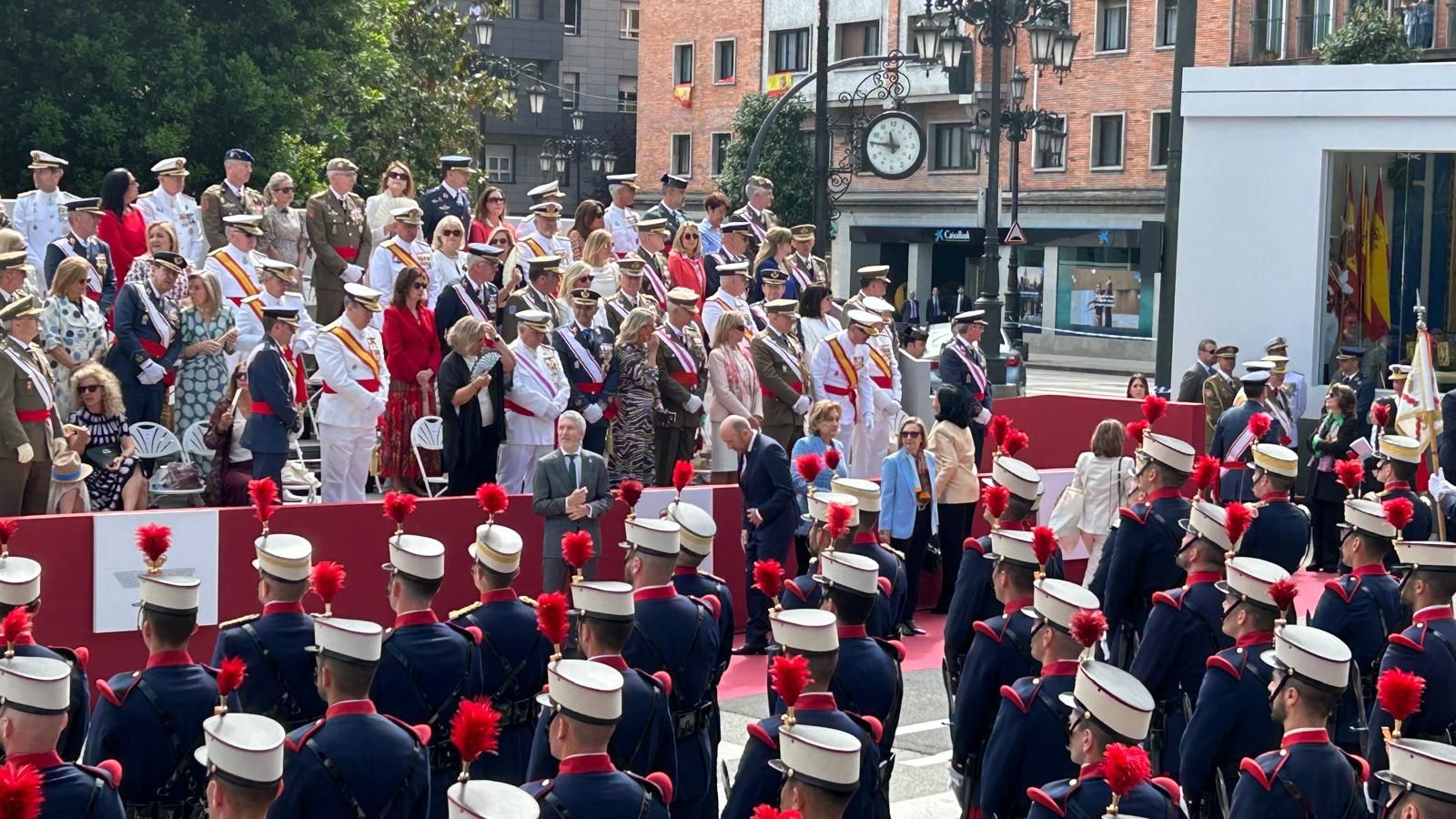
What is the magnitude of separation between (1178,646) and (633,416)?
6.38 meters

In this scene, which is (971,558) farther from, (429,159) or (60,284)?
(429,159)

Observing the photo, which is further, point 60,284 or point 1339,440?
point 1339,440

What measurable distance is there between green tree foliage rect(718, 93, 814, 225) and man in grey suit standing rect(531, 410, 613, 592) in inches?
1408

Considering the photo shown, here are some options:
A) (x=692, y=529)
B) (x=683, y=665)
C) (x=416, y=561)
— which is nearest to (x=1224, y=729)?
(x=683, y=665)

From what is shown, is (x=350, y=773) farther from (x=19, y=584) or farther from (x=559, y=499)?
(x=559, y=499)

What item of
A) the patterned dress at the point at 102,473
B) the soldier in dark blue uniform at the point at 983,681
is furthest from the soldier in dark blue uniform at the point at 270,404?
the soldier in dark blue uniform at the point at 983,681

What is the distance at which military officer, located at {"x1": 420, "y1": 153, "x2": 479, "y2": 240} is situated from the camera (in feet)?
58.3

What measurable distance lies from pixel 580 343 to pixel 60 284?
3842mm

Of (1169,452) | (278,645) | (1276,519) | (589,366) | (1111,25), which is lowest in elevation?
(278,645)

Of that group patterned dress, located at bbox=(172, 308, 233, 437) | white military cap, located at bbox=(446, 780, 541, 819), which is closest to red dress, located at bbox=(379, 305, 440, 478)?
patterned dress, located at bbox=(172, 308, 233, 437)

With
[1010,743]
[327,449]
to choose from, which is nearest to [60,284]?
[327,449]

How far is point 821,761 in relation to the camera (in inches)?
240

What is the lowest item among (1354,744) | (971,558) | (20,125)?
(1354,744)

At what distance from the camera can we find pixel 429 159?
3247cm
